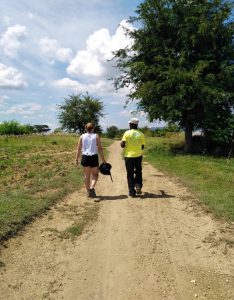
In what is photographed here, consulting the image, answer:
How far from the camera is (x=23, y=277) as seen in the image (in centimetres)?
588

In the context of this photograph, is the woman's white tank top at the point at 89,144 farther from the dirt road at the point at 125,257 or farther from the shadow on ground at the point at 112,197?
the dirt road at the point at 125,257

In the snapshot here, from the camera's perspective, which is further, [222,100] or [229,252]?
→ [222,100]

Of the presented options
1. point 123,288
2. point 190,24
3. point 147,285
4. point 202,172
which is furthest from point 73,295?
point 190,24

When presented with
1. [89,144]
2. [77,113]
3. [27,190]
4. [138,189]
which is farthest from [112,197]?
[77,113]

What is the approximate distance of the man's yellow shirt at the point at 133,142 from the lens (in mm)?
10891

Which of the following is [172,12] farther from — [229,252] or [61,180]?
[229,252]

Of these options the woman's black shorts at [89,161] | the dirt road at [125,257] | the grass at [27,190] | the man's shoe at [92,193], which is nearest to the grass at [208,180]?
the dirt road at [125,257]

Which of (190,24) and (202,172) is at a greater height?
(190,24)

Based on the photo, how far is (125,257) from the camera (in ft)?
21.4

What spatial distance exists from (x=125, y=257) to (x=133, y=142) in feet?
16.1

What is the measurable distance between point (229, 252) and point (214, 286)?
4.26 ft

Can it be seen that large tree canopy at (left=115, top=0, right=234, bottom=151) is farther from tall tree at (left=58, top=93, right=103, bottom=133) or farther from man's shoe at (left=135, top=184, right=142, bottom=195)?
tall tree at (left=58, top=93, right=103, bottom=133)

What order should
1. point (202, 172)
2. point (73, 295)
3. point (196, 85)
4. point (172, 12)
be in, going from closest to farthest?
1. point (73, 295)
2. point (202, 172)
3. point (196, 85)
4. point (172, 12)

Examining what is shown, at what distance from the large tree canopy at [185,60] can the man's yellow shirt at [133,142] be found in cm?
1036
